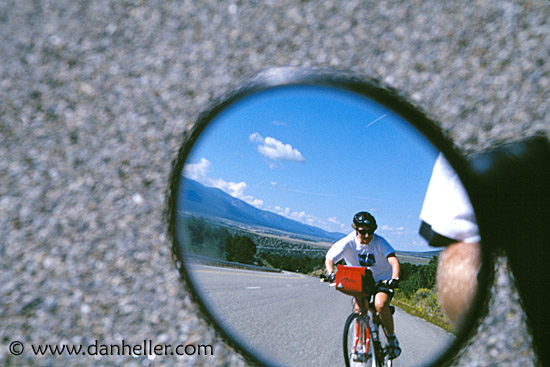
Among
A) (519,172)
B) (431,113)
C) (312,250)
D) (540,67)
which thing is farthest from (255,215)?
(540,67)

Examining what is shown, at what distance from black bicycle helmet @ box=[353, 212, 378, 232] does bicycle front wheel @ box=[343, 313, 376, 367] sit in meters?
0.06

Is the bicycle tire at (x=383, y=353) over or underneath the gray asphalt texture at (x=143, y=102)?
underneath

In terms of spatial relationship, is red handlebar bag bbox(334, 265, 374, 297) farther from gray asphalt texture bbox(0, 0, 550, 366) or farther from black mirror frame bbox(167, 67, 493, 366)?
gray asphalt texture bbox(0, 0, 550, 366)

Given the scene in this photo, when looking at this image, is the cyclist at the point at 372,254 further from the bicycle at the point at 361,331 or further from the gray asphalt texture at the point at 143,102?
the gray asphalt texture at the point at 143,102

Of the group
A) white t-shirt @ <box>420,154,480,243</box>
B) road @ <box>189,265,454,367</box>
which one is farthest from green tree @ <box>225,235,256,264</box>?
white t-shirt @ <box>420,154,480,243</box>

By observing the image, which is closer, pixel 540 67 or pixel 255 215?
pixel 255 215

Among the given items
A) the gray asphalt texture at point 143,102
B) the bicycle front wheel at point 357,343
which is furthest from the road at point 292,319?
the gray asphalt texture at point 143,102

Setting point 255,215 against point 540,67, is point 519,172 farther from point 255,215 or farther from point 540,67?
point 540,67

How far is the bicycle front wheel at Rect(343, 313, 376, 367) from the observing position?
0.90ft

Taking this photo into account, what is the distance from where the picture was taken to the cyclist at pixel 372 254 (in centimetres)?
25

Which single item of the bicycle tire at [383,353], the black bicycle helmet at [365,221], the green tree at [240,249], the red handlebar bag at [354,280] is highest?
the black bicycle helmet at [365,221]

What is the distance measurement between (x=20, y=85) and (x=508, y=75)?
33.4 inches

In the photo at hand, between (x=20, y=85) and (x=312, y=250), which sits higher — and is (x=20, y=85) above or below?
above

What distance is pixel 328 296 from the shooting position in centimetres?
27
